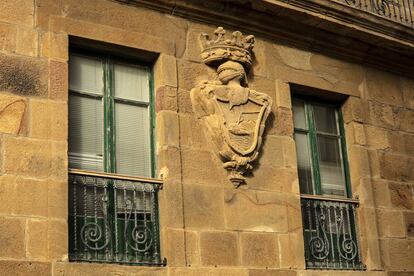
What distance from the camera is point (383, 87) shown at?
11094 mm

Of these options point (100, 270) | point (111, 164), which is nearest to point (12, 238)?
point (100, 270)

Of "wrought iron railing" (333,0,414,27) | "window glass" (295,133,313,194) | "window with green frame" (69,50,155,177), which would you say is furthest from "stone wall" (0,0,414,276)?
"wrought iron railing" (333,0,414,27)

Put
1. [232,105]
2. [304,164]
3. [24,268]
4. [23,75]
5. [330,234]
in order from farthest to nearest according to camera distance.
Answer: [304,164]
[330,234]
[232,105]
[23,75]
[24,268]

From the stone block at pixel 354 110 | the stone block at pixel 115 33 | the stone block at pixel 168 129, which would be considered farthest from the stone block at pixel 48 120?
the stone block at pixel 354 110

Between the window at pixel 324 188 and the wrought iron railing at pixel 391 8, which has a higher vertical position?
the wrought iron railing at pixel 391 8

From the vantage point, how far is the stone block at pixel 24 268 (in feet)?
24.0

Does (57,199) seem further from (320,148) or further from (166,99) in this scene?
(320,148)

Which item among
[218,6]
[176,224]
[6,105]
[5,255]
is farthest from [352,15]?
[5,255]

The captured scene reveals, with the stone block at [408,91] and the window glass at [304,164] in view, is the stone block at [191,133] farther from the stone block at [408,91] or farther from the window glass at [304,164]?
the stone block at [408,91]

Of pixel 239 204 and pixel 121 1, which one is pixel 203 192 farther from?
pixel 121 1

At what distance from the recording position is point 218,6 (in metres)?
9.56

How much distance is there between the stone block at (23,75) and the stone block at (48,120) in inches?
5.0

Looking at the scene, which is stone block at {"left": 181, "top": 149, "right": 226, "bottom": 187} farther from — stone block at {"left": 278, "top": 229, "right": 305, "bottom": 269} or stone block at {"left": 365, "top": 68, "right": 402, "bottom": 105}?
stone block at {"left": 365, "top": 68, "right": 402, "bottom": 105}

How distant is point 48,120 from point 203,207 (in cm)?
193
